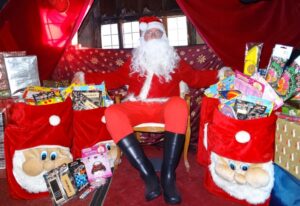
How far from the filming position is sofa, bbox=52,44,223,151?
2.56m

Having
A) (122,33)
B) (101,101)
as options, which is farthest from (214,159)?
(122,33)

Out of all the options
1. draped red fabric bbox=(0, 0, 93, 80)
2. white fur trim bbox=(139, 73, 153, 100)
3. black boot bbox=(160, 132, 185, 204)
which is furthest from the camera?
draped red fabric bbox=(0, 0, 93, 80)

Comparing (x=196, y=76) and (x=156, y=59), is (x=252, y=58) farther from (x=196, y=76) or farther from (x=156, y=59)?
(x=156, y=59)

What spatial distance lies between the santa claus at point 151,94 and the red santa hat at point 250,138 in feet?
1.12

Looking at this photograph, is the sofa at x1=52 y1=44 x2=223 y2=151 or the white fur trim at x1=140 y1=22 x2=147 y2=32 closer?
the white fur trim at x1=140 y1=22 x2=147 y2=32

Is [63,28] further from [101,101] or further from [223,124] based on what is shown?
[223,124]

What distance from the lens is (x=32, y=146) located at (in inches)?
73.2

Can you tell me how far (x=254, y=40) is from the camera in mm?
2340

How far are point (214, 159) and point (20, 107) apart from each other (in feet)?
4.25

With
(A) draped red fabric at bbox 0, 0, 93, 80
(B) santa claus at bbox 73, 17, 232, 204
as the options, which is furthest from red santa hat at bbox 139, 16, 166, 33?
(A) draped red fabric at bbox 0, 0, 93, 80

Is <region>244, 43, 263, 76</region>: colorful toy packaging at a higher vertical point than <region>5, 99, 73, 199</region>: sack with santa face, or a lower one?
higher

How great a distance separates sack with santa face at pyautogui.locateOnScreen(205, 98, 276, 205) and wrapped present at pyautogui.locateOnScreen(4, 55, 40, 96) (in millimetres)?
1443

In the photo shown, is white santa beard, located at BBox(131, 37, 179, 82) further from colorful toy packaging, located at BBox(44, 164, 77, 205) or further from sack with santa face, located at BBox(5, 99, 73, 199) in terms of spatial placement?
colorful toy packaging, located at BBox(44, 164, 77, 205)

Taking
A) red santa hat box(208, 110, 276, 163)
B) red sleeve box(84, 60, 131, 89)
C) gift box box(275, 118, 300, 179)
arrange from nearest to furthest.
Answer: gift box box(275, 118, 300, 179) → red santa hat box(208, 110, 276, 163) → red sleeve box(84, 60, 131, 89)
